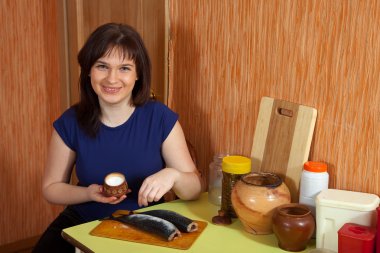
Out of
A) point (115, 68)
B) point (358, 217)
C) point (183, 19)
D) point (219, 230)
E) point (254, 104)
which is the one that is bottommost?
point (219, 230)

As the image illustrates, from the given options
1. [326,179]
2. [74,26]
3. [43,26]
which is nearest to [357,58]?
[326,179]

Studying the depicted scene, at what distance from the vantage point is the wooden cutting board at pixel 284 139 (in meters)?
1.46

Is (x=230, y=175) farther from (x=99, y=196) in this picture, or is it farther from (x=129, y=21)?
(x=129, y=21)

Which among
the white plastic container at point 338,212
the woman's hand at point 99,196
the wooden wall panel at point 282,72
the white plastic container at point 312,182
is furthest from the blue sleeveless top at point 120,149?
the white plastic container at point 338,212

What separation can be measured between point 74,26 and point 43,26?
427mm

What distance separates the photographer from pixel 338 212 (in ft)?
4.21

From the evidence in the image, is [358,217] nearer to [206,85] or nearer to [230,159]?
[230,159]

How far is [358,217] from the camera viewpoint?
1259mm

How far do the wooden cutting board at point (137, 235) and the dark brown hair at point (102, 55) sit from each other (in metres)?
0.40

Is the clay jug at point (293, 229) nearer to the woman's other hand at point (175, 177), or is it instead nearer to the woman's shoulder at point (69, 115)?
the woman's other hand at point (175, 177)

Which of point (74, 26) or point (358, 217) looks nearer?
point (358, 217)

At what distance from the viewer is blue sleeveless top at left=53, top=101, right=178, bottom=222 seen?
1695mm

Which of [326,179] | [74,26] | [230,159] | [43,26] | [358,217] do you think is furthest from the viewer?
[43,26]

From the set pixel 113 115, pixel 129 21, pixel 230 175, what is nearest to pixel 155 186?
pixel 230 175
